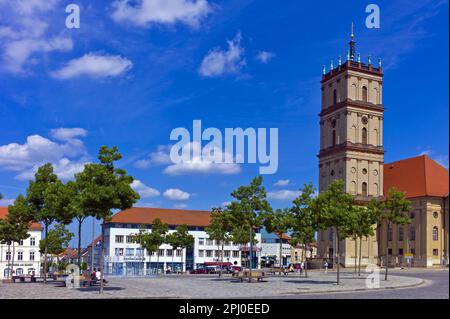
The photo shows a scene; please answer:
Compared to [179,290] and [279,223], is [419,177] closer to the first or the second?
[279,223]

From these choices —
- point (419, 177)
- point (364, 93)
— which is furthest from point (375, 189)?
point (364, 93)

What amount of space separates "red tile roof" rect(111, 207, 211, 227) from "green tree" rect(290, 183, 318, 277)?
7002 centimetres

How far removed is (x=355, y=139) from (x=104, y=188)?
7784 cm

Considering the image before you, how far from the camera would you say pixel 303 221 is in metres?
53.8

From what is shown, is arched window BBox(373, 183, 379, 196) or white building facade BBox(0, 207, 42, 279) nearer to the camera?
arched window BBox(373, 183, 379, 196)

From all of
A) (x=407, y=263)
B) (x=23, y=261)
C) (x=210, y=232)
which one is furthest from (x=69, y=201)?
(x=23, y=261)

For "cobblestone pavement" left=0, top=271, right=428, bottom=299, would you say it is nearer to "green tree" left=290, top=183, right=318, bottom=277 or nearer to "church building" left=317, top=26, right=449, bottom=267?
"green tree" left=290, top=183, right=318, bottom=277

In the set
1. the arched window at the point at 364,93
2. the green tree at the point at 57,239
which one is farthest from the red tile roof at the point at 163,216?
the arched window at the point at 364,93

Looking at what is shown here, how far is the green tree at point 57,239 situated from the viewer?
8189 cm

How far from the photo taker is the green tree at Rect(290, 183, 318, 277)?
5362 centimetres

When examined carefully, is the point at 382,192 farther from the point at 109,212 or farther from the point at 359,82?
the point at 109,212

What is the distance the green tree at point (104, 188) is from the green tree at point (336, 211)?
16284mm

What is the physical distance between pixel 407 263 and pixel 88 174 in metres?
78.9

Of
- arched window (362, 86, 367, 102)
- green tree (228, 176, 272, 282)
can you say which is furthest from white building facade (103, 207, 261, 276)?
green tree (228, 176, 272, 282)
